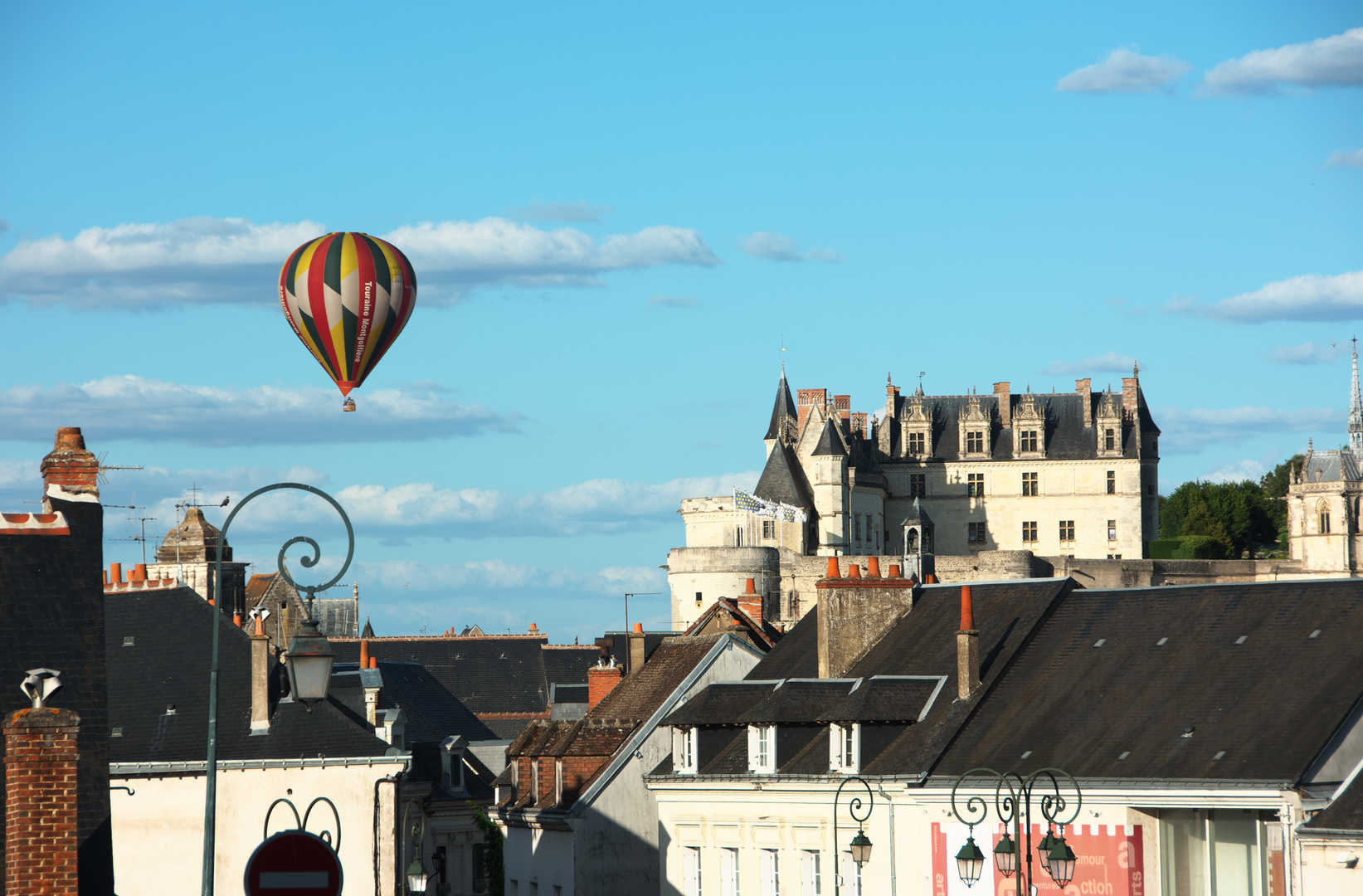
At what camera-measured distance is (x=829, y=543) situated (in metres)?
99.6

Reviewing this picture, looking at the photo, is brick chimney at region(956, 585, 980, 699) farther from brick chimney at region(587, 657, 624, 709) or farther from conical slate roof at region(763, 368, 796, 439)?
conical slate roof at region(763, 368, 796, 439)

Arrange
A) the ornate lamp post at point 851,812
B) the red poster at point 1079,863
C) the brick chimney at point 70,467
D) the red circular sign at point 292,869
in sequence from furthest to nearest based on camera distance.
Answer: the ornate lamp post at point 851,812 < the red poster at point 1079,863 < the brick chimney at point 70,467 < the red circular sign at point 292,869

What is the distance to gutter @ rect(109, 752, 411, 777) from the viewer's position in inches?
1146

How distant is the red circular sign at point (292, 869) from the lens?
9.54 metres

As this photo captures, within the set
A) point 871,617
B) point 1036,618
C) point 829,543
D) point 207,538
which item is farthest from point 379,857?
point 829,543

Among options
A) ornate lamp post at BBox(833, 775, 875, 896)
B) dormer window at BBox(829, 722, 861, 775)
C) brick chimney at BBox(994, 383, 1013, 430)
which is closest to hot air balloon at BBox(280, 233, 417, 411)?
dormer window at BBox(829, 722, 861, 775)

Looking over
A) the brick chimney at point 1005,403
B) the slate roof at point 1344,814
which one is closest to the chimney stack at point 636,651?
the slate roof at point 1344,814

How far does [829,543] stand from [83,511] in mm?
84119

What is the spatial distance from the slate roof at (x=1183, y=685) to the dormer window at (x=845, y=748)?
1.51 metres

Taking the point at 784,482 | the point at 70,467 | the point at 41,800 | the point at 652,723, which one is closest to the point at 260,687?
the point at 652,723

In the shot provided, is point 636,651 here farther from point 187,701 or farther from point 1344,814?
point 1344,814

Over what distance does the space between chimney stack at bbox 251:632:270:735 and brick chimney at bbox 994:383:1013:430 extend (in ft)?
273

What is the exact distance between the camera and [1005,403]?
360 ft

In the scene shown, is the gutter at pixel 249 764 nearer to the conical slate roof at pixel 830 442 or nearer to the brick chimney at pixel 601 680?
the brick chimney at pixel 601 680
